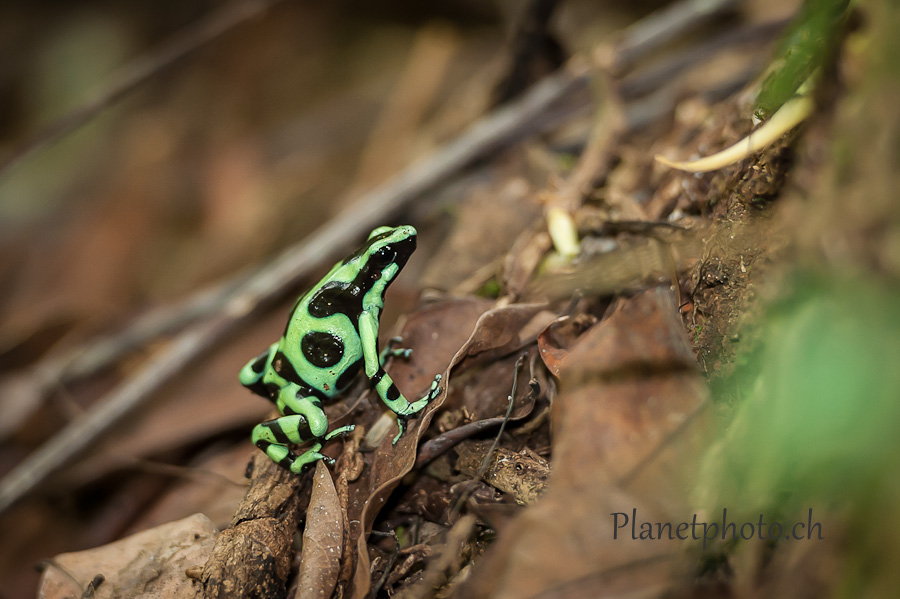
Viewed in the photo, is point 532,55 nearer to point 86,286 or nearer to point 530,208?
point 530,208

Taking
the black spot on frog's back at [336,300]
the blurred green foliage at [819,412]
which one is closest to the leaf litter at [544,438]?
the blurred green foliage at [819,412]

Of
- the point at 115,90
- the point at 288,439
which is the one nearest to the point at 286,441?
the point at 288,439

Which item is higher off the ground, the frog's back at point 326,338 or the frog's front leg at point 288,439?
the frog's back at point 326,338

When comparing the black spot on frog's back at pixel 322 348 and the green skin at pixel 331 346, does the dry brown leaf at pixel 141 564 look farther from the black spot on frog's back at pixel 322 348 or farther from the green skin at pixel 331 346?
the black spot on frog's back at pixel 322 348

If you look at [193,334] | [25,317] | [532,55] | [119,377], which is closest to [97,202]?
[25,317]

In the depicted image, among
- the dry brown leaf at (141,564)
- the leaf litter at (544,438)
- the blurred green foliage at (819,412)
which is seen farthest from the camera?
the dry brown leaf at (141,564)
